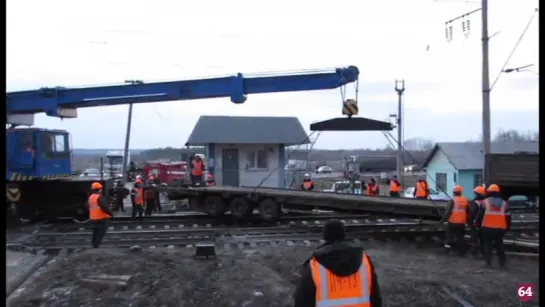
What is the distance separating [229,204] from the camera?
15992mm

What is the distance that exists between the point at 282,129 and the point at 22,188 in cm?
1872

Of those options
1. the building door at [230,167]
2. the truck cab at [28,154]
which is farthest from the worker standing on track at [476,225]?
the building door at [230,167]

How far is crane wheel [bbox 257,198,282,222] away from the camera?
15.0 m

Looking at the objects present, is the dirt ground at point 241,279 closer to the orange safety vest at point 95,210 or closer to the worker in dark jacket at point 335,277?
the orange safety vest at point 95,210

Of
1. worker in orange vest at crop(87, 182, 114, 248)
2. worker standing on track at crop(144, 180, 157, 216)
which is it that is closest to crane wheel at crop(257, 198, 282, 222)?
worker standing on track at crop(144, 180, 157, 216)

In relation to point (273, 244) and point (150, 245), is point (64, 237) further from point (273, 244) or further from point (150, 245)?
point (273, 244)

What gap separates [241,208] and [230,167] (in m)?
14.7

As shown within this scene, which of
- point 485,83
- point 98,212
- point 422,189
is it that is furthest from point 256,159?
point 98,212

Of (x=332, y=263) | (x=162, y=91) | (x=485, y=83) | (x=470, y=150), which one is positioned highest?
(x=485, y=83)

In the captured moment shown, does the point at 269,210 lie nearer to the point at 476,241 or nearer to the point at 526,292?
the point at 476,241

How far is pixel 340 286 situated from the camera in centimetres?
382

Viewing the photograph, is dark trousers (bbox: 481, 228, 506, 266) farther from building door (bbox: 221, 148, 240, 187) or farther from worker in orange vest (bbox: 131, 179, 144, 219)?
building door (bbox: 221, 148, 240, 187)

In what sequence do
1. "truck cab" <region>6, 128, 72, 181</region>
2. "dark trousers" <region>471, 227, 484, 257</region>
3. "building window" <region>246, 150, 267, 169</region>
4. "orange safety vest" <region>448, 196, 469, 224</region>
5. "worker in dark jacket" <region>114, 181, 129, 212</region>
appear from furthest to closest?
"building window" <region>246, 150, 267, 169</region>
"worker in dark jacket" <region>114, 181, 129, 212</region>
"truck cab" <region>6, 128, 72, 181</region>
"dark trousers" <region>471, 227, 484, 257</region>
"orange safety vest" <region>448, 196, 469, 224</region>

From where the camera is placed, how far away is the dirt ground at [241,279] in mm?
7617
